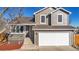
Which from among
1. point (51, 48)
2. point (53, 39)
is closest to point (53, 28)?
point (53, 39)

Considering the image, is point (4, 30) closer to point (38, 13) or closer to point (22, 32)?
point (22, 32)

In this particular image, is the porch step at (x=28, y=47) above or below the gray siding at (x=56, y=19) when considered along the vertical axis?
below

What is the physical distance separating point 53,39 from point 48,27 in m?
0.29

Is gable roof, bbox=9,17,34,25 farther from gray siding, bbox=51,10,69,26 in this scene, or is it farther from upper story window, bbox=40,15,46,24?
gray siding, bbox=51,10,69,26

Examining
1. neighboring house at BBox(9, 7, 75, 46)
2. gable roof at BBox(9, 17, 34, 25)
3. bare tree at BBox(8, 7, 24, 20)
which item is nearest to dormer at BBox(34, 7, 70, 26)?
neighboring house at BBox(9, 7, 75, 46)

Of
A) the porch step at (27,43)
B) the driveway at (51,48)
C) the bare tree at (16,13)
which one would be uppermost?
the bare tree at (16,13)

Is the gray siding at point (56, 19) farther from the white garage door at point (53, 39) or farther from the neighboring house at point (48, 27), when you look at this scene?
the white garage door at point (53, 39)

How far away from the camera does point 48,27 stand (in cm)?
604

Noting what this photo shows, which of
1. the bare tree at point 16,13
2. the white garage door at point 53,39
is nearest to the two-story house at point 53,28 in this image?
the white garage door at point 53,39

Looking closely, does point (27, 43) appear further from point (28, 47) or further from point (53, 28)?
point (53, 28)

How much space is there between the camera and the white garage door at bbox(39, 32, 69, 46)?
607 cm

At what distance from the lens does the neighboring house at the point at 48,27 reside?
601 cm
